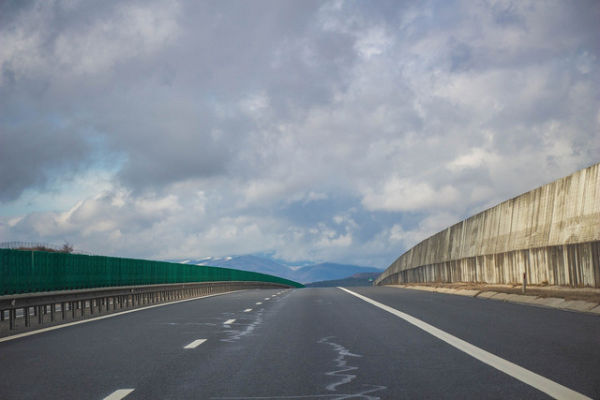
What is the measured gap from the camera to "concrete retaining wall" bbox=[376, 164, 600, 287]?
19625 mm

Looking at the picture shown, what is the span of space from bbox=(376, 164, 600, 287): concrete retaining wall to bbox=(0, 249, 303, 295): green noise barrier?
14778mm

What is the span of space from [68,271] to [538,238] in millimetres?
15521

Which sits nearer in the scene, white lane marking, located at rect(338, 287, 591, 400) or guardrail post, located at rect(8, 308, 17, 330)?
white lane marking, located at rect(338, 287, 591, 400)

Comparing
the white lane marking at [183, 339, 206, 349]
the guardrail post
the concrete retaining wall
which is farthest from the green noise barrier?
the concrete retaining wall

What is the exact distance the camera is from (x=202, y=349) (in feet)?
33.9

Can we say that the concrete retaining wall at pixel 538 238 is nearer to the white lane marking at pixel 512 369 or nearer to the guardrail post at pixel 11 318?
the white lane marking at pixel 512 369

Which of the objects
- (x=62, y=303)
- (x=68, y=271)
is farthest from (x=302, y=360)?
(x=68, y=271)

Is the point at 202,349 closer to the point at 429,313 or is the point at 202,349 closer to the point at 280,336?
the point at 280,336

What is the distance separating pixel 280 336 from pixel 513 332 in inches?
Result: 159

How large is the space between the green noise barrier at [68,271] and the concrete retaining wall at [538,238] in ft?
48.5

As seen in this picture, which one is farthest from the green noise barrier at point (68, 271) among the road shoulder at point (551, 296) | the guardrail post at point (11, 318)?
the road shoulder at point (551, 296)

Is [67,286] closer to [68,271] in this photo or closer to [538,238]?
[68,271]

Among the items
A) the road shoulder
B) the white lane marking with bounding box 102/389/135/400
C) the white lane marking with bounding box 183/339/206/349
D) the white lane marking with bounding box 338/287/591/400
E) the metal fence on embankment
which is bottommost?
the white lane marking with bounding box 338/287/591/400

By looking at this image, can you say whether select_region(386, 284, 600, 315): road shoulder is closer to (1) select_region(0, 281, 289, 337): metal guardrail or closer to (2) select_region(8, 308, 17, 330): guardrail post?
(1) select_region(0, 281, 289, 337): metal guardrail
